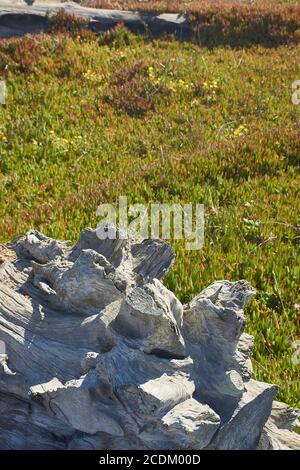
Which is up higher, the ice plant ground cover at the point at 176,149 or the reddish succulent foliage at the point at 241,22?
the reddish succulent foliage at the point at 241,22

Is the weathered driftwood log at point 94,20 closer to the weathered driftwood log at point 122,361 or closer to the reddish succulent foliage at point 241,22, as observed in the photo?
the reddish succulent foliage at point 241,22

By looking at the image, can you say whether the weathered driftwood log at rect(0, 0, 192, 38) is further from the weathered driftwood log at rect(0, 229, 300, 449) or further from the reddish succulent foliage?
the weathered driftwood log at rect(0, 229, 300, 449)

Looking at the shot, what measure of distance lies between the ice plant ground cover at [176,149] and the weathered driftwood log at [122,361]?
0.98m

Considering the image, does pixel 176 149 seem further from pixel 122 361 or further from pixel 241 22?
pixel 241 22

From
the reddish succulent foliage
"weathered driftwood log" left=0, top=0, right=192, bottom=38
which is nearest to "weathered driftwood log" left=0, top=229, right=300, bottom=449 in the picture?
the reddish succulent foliage

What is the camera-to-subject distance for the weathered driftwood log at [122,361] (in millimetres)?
3064

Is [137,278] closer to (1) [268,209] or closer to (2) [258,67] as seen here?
(1) [268,209]

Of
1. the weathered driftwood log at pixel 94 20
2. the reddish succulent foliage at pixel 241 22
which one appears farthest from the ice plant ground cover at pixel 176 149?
the weathered driftwood log at pixel 94 20

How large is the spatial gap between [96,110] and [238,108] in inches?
125

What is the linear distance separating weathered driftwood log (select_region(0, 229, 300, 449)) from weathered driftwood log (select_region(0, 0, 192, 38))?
1504 centimetres

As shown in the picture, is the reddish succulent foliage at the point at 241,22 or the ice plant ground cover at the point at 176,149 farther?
the reddish succulent foliage at the point at 241,22

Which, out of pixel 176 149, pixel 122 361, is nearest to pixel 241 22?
pixel 176 149

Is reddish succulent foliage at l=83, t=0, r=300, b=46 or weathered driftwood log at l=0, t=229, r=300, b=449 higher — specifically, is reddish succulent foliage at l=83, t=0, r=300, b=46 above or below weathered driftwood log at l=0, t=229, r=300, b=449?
above

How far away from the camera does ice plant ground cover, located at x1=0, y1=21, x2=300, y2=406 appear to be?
19.0 ft
